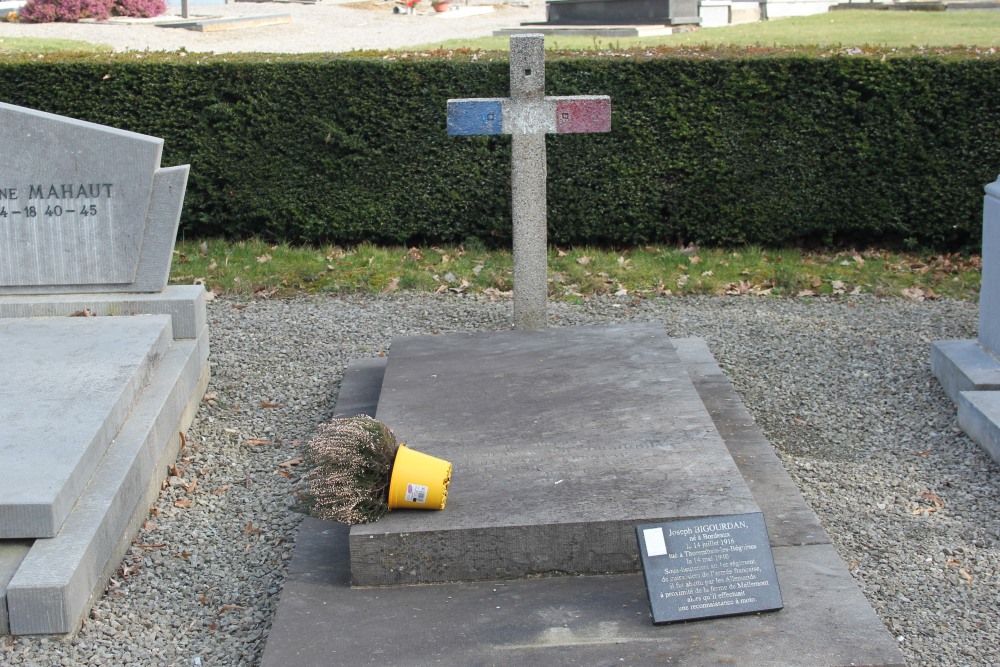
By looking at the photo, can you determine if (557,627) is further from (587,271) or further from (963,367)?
(587,271)

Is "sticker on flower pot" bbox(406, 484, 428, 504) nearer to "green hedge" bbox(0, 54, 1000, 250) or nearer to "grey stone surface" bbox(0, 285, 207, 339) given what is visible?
"grey stone surface" bbox(0, 285, 207, 339)

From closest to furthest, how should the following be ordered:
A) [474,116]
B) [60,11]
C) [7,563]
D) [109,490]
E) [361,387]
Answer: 1. [7,563]
2. [109,490]
3. [361,387]
4. [474,116]
5. [60,11]

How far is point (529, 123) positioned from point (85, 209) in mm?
2624

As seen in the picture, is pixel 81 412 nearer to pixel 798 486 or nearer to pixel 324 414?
pixel 324 414

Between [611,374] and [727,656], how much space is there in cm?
221

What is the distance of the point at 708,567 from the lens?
3.82 m

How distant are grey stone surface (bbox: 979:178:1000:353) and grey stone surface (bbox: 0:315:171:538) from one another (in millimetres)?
4576

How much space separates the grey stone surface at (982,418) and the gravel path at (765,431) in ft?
0.22

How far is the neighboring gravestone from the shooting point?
569cm

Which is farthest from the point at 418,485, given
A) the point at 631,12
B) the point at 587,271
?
the point at 631,12

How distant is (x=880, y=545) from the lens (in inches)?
184

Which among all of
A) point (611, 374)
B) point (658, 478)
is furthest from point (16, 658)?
point (611, 374)

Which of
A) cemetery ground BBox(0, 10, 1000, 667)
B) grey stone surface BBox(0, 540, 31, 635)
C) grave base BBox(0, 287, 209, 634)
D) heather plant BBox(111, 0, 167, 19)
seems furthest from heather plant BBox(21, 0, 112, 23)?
grey stone surface BBox(0, 540, 31, 635)

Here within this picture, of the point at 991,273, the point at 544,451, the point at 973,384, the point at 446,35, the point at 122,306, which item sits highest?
the point at 446,35
